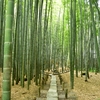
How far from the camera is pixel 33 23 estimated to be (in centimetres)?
733

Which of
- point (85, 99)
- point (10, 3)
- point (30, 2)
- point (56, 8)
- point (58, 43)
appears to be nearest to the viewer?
point (10, 3)

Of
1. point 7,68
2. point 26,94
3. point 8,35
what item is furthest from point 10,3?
point 26,94

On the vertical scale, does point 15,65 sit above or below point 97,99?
above

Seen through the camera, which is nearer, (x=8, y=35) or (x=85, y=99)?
(x=8, y=35)

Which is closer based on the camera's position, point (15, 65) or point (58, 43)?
point (15, 65)

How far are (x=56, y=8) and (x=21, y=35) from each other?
14061mm

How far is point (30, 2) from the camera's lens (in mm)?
6785

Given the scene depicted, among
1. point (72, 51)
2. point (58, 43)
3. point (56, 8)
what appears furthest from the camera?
point (58, 43)

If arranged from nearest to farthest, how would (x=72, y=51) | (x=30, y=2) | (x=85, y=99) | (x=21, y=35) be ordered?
(x=85, y=99)
(x=30, y=2)
(x=21, y=35)
(x=72, y=51)

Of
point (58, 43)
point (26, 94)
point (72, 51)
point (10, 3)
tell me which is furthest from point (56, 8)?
point (10, 3)

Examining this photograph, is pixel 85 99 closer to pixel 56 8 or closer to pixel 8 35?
pixel 8 35

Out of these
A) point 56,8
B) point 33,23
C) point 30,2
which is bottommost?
point 33,23

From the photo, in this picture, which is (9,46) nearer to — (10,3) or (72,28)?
(10,3)

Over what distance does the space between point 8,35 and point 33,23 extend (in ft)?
15.8
